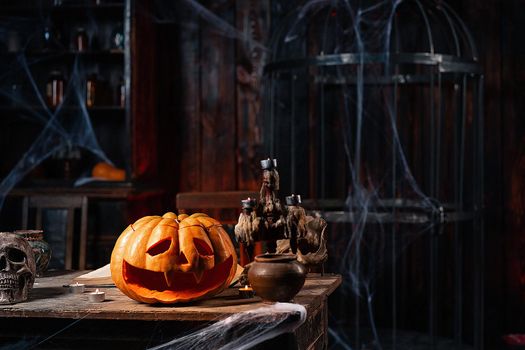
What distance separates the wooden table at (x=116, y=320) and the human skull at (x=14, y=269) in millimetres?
36

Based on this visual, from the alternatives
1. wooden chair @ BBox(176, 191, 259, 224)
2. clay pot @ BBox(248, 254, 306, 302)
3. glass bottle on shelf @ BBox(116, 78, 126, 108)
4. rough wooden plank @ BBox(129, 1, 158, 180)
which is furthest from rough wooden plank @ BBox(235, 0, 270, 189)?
clay pot @ BBox(248, 254, 306, 302)

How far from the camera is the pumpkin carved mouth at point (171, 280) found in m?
2.16

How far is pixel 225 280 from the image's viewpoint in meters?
2.26

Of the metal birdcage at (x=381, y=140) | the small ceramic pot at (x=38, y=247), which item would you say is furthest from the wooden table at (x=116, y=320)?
the metal birdcage at (x=381, y=140)

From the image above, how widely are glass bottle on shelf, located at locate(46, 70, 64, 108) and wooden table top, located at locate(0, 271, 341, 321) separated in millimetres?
2844

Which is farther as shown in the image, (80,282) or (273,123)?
(273,123)

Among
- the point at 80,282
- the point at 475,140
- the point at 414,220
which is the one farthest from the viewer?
the point at 475,140

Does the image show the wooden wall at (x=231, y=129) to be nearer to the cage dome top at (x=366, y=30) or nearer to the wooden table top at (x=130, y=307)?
the cage dome top at (x=366, y=30)

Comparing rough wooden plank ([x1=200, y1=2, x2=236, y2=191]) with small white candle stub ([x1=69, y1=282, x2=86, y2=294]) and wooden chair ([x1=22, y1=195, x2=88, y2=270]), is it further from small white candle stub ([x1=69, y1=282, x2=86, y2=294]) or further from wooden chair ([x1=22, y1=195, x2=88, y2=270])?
small white candle stub ([x1=69, y1=282, x2=86, y2=294])

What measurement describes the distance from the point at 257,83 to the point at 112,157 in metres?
1.11

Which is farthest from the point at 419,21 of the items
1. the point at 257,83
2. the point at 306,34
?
the point at 257,83

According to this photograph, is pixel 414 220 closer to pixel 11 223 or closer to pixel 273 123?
pixel 273 123

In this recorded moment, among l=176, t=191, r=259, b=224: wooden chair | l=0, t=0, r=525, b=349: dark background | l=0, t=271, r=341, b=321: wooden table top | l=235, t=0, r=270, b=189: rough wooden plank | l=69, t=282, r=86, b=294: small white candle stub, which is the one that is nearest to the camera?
l=0, t=271, r=341, b=321: wooden table top

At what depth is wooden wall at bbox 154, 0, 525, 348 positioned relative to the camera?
189 inches
